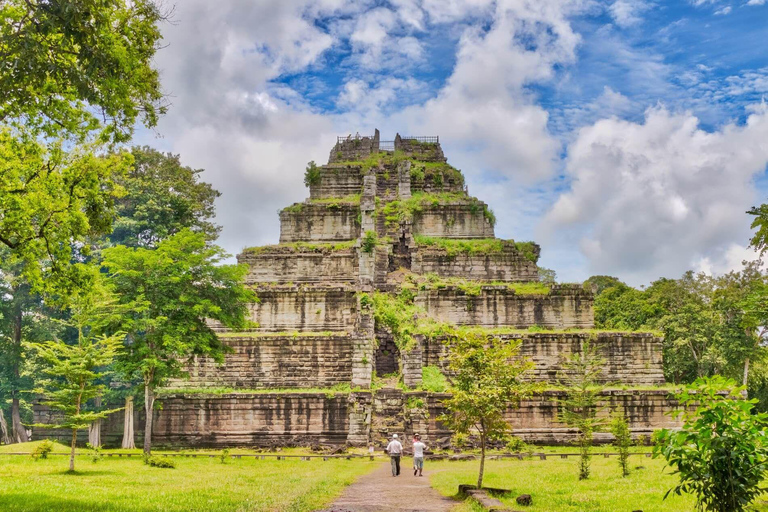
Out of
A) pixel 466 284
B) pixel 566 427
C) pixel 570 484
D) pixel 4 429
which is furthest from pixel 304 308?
pixel 4 429

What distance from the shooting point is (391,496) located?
14.2m

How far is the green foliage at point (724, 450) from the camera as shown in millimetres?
6488

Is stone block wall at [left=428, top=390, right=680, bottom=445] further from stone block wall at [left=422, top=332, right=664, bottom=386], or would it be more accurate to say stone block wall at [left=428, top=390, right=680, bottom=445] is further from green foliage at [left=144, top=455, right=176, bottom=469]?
green foliage at [left=144, top=455, right=176, bottom=469]

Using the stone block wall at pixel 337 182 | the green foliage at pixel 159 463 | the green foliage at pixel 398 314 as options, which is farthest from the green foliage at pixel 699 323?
the green foliage at pixel 159 463

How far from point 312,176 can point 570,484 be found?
3069 cm

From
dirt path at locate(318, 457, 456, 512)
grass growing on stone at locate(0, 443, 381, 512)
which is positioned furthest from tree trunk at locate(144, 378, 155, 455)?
dirt path at locate(318, 457, 456, 512)

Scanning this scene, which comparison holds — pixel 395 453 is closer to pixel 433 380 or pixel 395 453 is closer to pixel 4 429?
pixel 433 380

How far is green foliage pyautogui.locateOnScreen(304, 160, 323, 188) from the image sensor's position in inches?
1665

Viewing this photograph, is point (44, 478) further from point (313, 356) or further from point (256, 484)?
point (313, 356)

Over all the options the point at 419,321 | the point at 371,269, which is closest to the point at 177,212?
the point at 371,269

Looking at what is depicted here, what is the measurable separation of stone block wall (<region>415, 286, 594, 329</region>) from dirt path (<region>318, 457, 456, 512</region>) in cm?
1474

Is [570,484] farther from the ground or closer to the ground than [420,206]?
closer to the ground

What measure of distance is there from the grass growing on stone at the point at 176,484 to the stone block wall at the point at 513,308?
39.5ft

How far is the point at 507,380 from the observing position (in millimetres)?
15508
